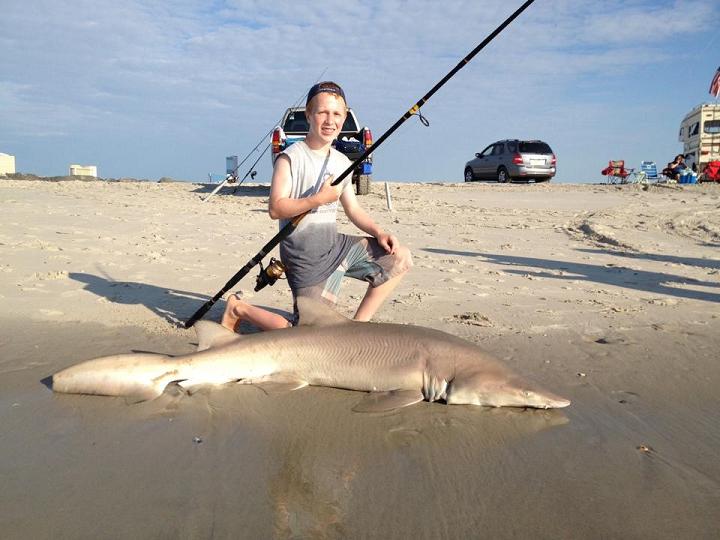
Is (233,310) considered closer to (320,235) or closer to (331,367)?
(320,235)

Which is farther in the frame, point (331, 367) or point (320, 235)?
point (320, 235)

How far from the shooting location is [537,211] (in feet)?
44.1

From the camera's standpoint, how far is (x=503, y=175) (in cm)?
2239

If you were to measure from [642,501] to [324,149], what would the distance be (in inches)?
114

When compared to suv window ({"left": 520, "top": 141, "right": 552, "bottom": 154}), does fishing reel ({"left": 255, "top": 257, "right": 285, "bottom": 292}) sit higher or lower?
lower

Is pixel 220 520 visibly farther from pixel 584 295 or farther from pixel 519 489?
pixel 584 295

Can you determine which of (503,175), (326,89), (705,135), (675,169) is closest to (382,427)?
(326,89)

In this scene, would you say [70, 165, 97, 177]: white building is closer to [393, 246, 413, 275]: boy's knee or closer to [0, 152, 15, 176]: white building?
[0, 152, 15, 176]: white building

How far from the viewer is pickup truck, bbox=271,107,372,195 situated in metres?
14.1

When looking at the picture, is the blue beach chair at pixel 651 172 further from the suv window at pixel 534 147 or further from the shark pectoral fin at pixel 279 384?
the shark pectoral fin at pixel 279 384

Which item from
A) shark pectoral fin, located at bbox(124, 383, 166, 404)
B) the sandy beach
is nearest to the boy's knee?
the sandy beach

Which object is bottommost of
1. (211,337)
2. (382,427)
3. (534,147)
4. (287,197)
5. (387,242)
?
(382,427)

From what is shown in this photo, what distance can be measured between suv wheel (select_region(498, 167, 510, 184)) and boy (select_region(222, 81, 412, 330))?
18850mm

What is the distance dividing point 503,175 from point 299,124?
976 cm
